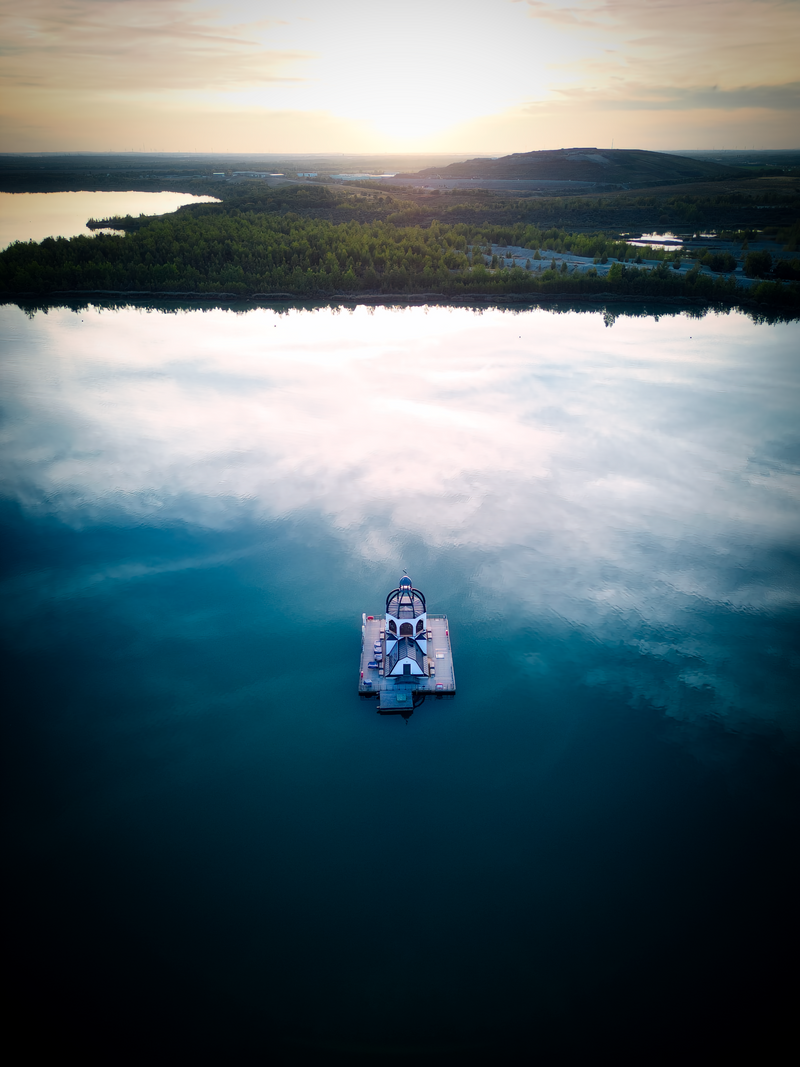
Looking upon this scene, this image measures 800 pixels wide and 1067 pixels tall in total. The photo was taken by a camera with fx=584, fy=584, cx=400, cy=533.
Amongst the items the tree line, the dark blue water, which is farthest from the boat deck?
the tree line

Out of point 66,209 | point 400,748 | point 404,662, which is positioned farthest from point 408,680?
point 66,209

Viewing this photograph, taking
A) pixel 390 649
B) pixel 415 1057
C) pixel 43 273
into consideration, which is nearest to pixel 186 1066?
pixel 415 1057

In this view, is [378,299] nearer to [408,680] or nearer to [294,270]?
[294,270]

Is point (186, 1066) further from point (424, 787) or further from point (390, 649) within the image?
point (390, 649)

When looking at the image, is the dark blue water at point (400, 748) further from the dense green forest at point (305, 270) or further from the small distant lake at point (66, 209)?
the small distant lake at point (66, 209)

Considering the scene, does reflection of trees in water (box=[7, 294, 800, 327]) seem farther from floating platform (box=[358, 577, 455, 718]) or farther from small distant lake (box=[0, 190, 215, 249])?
floating platform (box=[358, 577, 455, 718])

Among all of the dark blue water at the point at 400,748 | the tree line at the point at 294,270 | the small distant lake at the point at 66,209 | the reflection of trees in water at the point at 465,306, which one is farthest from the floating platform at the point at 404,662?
the small distant lake at the point at 66,209

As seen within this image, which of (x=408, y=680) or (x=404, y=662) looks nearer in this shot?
(x=404, y=662)
